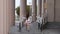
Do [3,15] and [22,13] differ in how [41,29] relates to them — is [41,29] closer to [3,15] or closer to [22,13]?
[22,13]

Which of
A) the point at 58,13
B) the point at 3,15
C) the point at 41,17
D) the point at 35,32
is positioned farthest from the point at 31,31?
the point at 3,15

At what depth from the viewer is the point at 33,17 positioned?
0.86 meters

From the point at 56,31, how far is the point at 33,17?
28cm

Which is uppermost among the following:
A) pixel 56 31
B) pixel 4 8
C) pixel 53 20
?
pixel 4 8

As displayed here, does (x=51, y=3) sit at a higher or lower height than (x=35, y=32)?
higher

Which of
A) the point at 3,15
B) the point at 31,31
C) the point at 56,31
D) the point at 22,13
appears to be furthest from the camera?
the point at 56,31

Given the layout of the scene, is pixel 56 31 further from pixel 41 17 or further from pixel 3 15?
pixel 3 15

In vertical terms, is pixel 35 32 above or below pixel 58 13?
below

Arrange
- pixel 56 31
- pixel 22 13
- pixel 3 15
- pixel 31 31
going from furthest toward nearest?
pixel 56 31, pixel 31 31, pixel 22 13, pixel 3 15

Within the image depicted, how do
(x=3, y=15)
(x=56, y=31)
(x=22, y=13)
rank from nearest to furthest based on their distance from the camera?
(x=3, y=15) < (x=22, y=13) < (x=56, y=31)

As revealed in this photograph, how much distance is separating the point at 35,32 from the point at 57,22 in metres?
0.25

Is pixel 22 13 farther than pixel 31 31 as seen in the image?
No

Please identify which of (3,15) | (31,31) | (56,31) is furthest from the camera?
(56,31)

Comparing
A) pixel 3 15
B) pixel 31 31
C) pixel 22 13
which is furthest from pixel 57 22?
pixel 3 15
